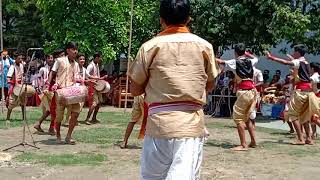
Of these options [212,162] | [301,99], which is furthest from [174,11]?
[301,99]

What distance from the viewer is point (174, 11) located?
4082 mm

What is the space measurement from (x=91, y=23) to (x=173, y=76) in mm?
15833

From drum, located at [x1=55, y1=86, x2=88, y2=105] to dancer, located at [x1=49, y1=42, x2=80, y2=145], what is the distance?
13cm

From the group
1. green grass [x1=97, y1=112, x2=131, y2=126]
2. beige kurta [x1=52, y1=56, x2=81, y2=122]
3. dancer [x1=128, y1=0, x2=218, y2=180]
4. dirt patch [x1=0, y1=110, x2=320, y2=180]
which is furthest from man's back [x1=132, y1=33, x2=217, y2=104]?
green grass [x1=97, y1=112, x2=131, y2=126]

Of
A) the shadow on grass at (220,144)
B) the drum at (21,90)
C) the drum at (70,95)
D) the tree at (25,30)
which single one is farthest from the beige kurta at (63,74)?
the tree at (25,30)

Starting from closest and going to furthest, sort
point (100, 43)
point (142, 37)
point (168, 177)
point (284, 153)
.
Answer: point (168, 177) → point (284, 153) → point (100, 43) → point (142, 37)

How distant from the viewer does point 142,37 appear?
21000 mm

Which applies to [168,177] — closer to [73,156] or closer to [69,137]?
[73,156]

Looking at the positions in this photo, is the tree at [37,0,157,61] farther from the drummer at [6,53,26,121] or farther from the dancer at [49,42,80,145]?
the dancer at [49,42,80,145]

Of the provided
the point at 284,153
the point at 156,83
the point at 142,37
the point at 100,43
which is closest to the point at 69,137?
the point at 284,153

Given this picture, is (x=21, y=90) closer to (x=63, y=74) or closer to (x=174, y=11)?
(x=63, y=74)

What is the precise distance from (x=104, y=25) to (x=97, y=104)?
6715mm

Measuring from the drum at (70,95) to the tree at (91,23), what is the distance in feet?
30.1

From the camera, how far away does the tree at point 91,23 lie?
19.1 m
